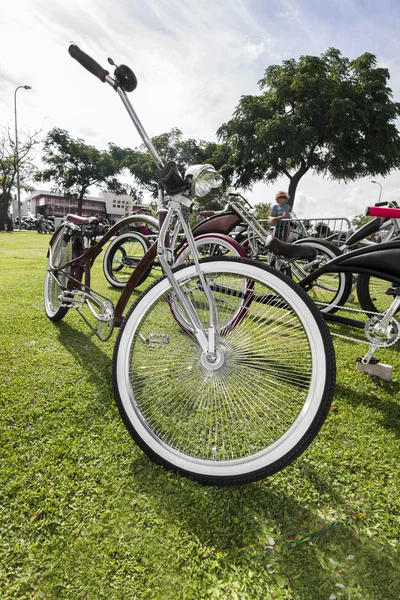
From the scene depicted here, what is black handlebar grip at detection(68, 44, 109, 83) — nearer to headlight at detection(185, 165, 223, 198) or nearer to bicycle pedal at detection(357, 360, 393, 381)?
headlight at detection(185, 165, 223, 198)

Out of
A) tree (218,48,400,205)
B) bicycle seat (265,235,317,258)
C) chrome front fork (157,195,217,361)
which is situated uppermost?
tree (218,48,400,205)

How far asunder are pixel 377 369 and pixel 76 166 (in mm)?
45595

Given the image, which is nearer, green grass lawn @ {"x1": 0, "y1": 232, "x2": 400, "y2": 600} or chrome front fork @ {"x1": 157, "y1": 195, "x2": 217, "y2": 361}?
green grass lawn @ {"x1": 0, "y1": 232, "x2": 400, "y2": 600}

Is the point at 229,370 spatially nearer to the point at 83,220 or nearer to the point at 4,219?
the point at 83,220

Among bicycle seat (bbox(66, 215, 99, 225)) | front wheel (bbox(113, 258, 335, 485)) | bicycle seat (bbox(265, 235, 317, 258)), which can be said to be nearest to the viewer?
front wheel (bbox(113, 258, 335, 485))

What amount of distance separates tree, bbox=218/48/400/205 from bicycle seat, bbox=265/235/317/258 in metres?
19.3

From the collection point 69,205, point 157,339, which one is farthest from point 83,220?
point 69,205

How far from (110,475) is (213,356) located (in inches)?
29.2

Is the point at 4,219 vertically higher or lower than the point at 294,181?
lower

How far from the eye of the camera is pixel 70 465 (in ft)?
5.14

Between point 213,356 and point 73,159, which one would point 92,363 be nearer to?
point 213,356

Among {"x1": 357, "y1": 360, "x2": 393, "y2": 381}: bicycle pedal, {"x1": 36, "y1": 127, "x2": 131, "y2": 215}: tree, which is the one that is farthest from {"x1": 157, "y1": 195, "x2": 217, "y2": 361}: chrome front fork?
{"x1": 36, "y1": 127, "x2": 131, "y2": 215}: tree

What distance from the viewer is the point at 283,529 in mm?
1312

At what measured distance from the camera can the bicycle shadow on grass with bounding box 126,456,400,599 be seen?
1.15 meters
